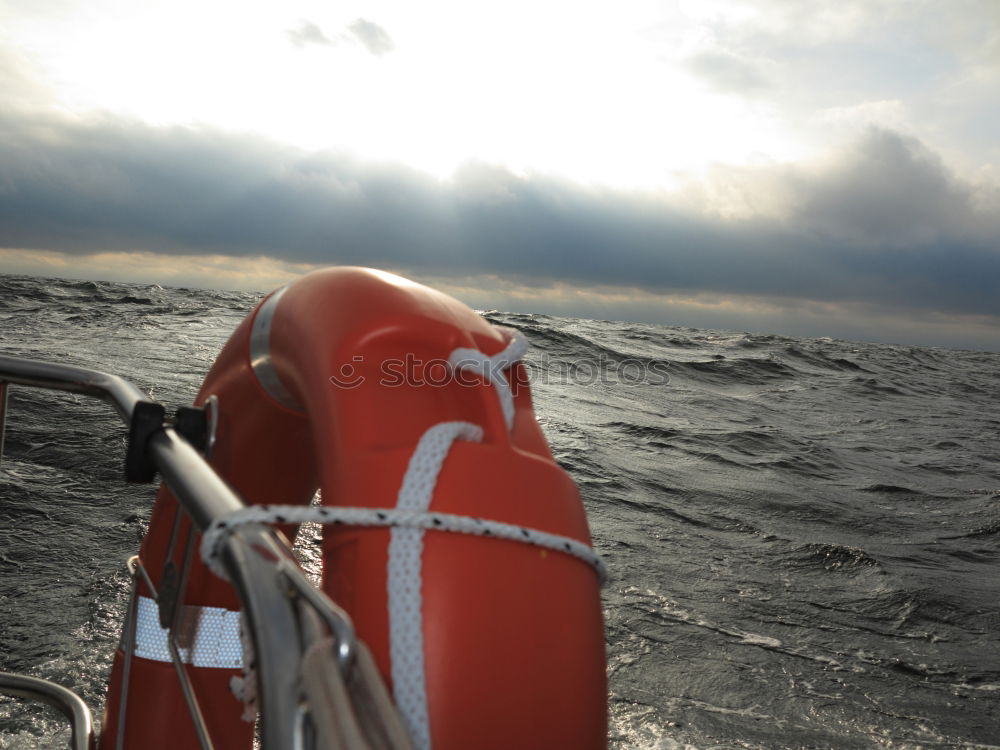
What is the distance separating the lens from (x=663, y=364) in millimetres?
11711

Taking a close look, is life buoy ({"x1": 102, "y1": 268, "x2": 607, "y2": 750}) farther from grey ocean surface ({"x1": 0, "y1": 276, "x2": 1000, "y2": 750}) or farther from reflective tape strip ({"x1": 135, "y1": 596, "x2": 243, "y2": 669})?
grey ocean surface ({"x1": 0, "y1": 276, "x2": 1000, "y2": 750})

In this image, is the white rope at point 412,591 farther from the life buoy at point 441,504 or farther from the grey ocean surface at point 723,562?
the grey ocean surface at point 723,562

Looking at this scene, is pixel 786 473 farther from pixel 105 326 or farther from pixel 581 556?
pixel 105 326

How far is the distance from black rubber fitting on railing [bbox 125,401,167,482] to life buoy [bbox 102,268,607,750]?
0.15 metres

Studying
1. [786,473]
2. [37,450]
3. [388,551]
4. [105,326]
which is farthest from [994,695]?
[105,326]

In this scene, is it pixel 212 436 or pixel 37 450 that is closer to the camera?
pixel 212 436

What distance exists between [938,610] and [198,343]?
8.23 m

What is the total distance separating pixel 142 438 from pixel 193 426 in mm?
138

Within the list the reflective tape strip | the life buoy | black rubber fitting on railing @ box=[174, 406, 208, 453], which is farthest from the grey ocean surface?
the life buoy

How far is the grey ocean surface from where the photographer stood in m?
2.18

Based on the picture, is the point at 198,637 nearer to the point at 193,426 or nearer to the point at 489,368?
the point at 193,426

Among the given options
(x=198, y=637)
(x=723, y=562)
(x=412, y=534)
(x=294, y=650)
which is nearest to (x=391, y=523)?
(x=412, y=534)

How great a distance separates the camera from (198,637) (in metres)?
1.11

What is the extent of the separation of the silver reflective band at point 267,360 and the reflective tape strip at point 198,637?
1.22 feet
